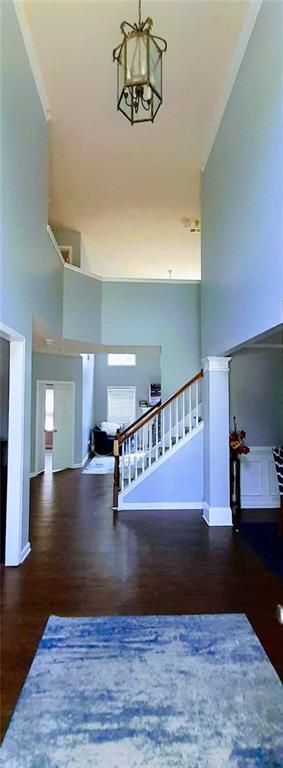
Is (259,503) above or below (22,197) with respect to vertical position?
below

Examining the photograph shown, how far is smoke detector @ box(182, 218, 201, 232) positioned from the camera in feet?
22.7

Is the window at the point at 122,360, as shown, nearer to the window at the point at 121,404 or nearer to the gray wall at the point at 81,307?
the window at the point at 121,404

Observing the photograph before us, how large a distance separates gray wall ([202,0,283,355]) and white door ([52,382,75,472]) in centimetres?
509

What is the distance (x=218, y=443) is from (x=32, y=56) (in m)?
4.45

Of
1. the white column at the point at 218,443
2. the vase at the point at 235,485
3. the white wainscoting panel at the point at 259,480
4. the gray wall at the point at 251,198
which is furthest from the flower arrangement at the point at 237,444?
the gray wall at the point at 251,198

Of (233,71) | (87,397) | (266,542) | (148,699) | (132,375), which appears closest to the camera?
(148,699)

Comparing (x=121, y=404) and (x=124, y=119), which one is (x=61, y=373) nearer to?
(x=121, y=404)

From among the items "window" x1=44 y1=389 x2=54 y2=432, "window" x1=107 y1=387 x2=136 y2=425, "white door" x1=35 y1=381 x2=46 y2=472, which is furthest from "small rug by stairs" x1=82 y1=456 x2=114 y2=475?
"window" x1=107 y1=387 x2=136 y2=425

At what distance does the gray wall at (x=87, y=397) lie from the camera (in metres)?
9.58

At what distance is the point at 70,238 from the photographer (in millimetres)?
7371

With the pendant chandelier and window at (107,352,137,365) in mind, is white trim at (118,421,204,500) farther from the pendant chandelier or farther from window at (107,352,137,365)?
window at (107,352,137,365)

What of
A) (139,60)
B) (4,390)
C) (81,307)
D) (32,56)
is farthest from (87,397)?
(139,60)

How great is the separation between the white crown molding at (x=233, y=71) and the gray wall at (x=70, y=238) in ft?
10.1

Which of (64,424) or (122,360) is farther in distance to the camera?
(122,360)
